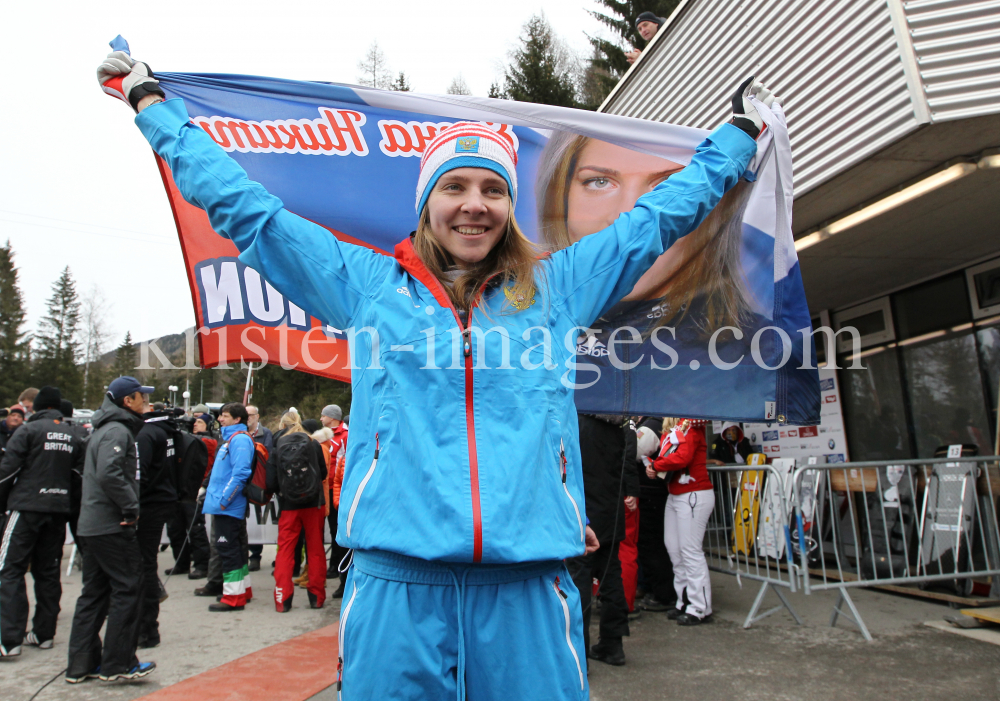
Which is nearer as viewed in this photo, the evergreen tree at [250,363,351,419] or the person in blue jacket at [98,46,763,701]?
the person in blue jacket at [98,46,763,701]

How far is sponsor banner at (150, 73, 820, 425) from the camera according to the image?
10.7 feet

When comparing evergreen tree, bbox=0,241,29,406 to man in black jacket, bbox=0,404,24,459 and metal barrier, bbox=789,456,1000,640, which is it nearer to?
man in black jacket, bbox=0,404,24,459

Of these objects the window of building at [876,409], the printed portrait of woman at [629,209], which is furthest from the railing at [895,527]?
the printed portrait of woman at [629,209]

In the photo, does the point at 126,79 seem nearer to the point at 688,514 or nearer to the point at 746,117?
the point at 746,117

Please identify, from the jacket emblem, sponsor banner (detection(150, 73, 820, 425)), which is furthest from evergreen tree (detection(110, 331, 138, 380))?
the jacket emblem

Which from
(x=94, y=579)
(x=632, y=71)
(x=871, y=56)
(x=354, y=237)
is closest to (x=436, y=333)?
(x=354, y=237)

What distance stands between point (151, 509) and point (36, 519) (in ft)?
3.25

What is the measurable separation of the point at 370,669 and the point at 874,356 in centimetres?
897

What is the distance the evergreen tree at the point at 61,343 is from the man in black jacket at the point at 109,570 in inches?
2206

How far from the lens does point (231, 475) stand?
7.30m

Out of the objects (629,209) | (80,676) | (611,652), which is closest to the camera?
(629,209)

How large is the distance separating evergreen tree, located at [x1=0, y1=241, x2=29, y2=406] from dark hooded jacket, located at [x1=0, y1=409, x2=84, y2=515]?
2110 inches

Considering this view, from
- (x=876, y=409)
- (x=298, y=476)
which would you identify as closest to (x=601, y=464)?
(x=298, y=476)

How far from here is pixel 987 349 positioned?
7.31m
